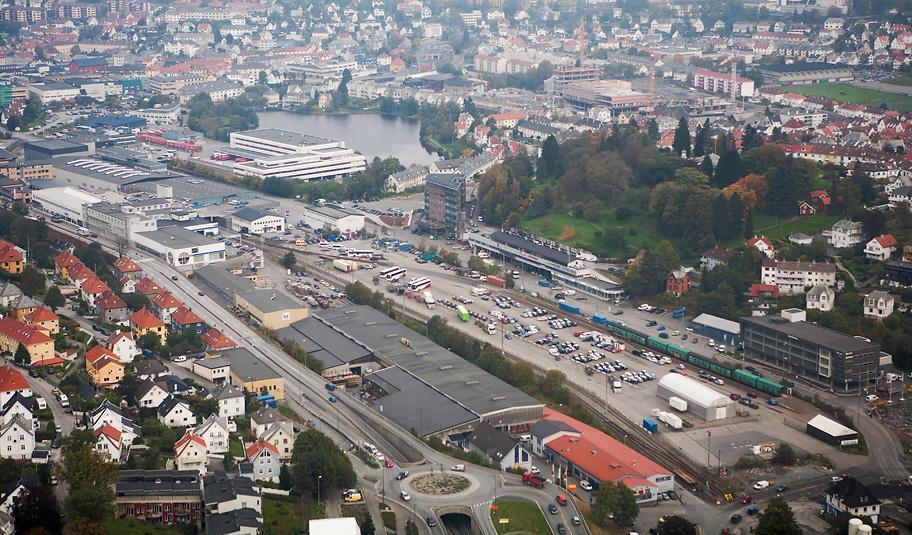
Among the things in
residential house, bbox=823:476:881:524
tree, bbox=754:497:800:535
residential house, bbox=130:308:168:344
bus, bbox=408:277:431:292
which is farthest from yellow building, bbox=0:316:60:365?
residential house, bbox=823:476:881:524

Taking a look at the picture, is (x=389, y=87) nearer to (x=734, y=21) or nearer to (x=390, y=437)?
(x=734, y=21)

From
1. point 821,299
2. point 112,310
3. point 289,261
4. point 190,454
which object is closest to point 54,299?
point 112,310

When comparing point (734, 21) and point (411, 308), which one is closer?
point (411, 308)

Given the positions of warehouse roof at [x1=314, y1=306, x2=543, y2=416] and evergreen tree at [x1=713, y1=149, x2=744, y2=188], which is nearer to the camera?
warehouse roof at [x1=314, y1=306, x2=543, y2=416]

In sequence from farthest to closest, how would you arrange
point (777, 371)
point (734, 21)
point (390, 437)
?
1. point (734, 21)
2. point (777, 371)
3. point (390, 437)

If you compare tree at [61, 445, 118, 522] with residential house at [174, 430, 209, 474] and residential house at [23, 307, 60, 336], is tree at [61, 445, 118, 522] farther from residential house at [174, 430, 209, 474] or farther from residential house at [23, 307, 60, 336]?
residential house at [23, 307, 60, 336]

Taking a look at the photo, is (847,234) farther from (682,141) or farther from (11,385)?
(11,385)

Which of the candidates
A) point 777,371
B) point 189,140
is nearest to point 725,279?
point 777,371
